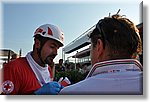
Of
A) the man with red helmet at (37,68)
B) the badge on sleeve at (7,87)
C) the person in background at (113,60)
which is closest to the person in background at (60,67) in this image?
the man with red helmet at (37,68)

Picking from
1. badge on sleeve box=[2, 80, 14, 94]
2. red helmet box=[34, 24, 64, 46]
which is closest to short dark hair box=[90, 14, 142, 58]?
red helmet box=[34, 24, 64, 46]

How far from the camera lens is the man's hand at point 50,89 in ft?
5.31

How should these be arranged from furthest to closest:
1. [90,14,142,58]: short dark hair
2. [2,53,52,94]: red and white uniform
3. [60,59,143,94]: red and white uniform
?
[2,53,52,94]: red and white uniform
[90,14,142,58]: short dark hair
[60,59,143,94]: red and white uniform

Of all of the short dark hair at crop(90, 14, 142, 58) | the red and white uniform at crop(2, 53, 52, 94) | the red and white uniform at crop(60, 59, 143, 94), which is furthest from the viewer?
the red and white uniform at crop(2, 53, 52, 94)

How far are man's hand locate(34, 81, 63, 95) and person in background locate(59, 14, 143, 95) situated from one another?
476 mm

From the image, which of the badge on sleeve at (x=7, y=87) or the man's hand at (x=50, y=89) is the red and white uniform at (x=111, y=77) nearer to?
the man's hand at (x=50, y=89)

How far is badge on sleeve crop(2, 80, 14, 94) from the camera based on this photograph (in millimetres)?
1601

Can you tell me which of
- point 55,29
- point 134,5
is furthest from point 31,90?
point 134,5

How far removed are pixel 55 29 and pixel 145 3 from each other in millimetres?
676

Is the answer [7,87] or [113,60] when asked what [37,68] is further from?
[113,60]

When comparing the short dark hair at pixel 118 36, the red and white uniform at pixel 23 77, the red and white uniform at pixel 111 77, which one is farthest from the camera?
the red and white uniform at pixel 23 77

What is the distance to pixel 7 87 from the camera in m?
1.65

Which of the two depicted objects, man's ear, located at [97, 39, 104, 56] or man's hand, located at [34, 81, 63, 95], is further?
man's hand, located at [34, 81, 63, 95]

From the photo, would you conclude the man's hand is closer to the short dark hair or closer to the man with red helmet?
the man with red helmet
